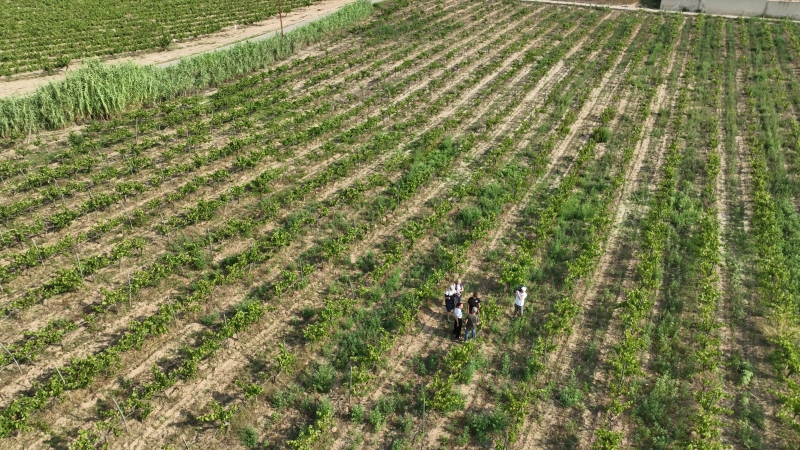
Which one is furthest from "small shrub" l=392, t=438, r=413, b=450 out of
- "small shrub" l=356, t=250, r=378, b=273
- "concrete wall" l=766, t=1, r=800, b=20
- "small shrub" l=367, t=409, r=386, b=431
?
"concrete wall" l=766, t=1, r=800, b=20

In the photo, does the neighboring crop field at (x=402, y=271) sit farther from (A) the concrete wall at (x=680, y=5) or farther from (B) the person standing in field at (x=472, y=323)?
(A) the concrete wall at (x=680, y=5)

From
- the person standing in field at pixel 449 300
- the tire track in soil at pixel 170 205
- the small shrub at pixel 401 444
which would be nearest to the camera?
the small shrub at pixel 401 444

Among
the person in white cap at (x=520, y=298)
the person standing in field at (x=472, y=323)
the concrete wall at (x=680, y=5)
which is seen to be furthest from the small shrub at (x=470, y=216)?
the concrete wall at (x=680, y=5)

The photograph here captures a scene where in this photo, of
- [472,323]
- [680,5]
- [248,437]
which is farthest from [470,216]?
[680,5]

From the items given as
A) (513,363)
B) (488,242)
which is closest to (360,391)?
(513,363)

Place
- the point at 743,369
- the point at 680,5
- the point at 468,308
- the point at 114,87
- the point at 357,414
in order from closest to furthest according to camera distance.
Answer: the point at 357,414 → the point at 743,369 → the point at 468,308 → the point at 114,87 → the point at 680,5

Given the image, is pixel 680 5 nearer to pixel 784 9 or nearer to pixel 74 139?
pixel 784 9

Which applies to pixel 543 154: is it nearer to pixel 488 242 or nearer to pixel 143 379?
pixel 488 242
